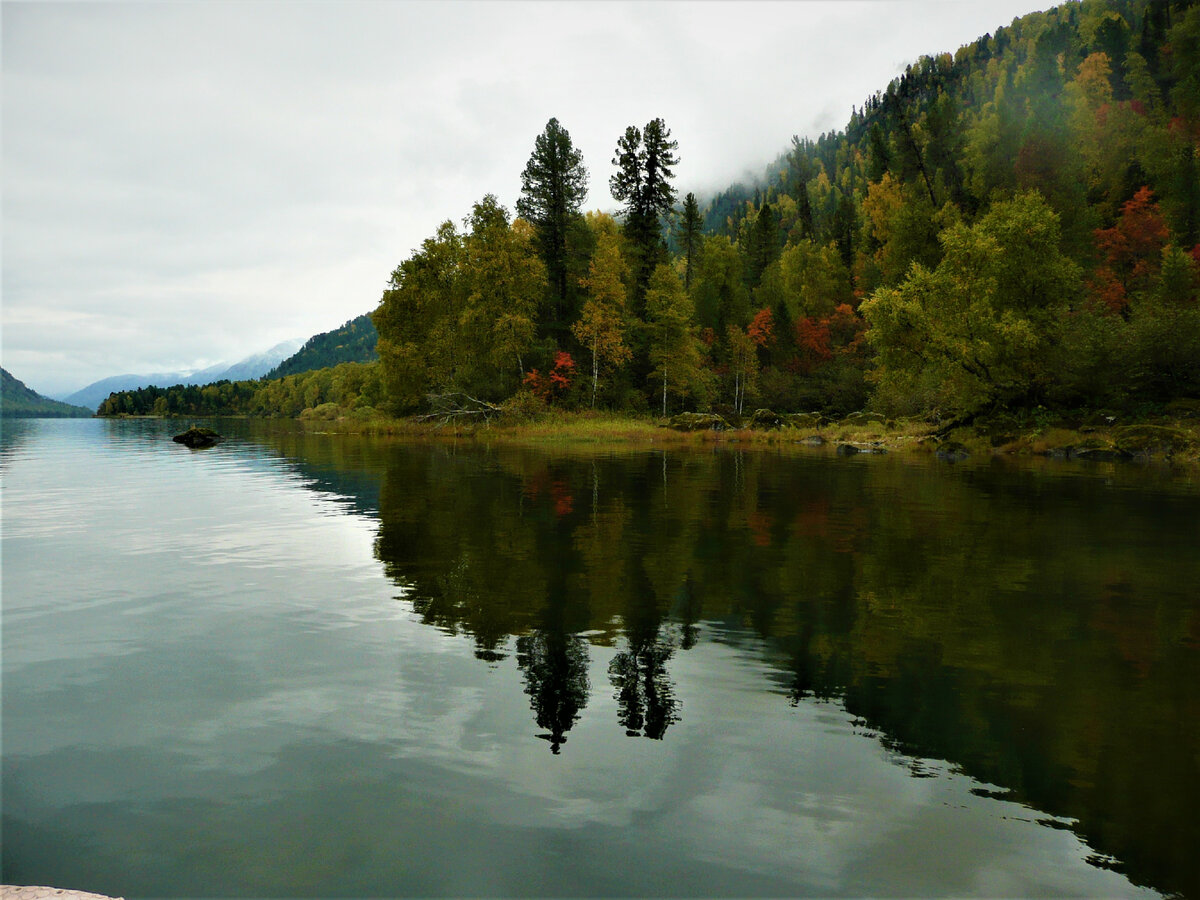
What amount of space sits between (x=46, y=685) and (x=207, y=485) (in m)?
22.1

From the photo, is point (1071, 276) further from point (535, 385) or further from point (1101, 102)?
point (1101, 102)

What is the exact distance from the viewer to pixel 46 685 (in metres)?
7.75

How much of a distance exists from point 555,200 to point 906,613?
2748 inches

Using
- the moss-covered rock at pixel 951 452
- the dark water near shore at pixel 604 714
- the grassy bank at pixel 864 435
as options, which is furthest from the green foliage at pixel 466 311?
the dark water near shore at pixel 604 714

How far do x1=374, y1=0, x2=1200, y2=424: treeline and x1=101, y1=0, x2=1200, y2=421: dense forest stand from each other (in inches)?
8.6

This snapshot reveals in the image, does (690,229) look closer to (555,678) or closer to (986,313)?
(986,313)

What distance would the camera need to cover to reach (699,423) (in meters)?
62.8

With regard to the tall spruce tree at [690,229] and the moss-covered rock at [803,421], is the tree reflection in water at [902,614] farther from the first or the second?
the tall spruce tree at [690,229]

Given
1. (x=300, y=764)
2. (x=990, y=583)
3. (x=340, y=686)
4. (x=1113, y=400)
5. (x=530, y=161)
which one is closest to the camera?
(x=300, y=764)

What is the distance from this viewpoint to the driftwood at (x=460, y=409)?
208ft

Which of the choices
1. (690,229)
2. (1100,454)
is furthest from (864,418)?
(690,229)

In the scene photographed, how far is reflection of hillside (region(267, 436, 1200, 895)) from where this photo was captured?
6000 mm

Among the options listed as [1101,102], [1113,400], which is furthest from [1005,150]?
[1113,400]

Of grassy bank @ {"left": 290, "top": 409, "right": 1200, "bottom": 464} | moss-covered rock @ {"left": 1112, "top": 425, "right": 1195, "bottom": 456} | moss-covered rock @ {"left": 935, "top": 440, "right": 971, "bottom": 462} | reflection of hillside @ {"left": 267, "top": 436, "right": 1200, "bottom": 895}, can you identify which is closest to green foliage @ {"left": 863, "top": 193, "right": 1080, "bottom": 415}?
grassy bank @ {"left": 290, "top": 409, "right": 1200, "bottom": 464}
